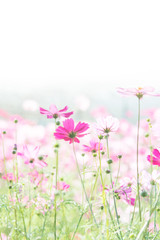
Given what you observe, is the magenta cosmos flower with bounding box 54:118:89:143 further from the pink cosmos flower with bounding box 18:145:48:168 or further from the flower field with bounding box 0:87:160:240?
the pink cosmos flower with bounding box 18:145:48:168

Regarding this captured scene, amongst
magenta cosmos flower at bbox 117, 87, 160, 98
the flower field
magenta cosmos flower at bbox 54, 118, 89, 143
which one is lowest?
the flower field

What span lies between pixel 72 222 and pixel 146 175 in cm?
67

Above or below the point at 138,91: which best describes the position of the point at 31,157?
below

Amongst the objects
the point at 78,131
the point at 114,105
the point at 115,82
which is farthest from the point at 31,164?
the point at 115,82

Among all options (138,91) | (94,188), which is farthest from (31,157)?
(138,91)

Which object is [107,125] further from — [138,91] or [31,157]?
[31,157]

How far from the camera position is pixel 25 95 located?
16.4ft

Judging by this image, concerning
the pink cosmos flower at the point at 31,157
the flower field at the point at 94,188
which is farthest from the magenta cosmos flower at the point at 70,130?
the pink cosmos flower at the point at 31,157

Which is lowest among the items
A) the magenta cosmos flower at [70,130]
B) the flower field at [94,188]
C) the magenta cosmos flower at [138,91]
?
the flower field at [94,188]

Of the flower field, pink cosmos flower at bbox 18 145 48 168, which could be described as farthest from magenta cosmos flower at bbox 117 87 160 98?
pink cosmos flower at bbox 18 145 48 168

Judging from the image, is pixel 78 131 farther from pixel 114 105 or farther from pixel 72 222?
pixel 114 105

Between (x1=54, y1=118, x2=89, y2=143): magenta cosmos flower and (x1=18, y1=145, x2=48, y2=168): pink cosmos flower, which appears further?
(x1=18, y1=145, x2=48, y2=168): pink cosmos flower

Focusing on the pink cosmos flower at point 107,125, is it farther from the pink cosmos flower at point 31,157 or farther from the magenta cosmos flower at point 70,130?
the pink cosmos flower at point 31,157

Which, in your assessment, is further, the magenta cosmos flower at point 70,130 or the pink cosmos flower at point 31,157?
the pink cosmos flower at point 31,157
